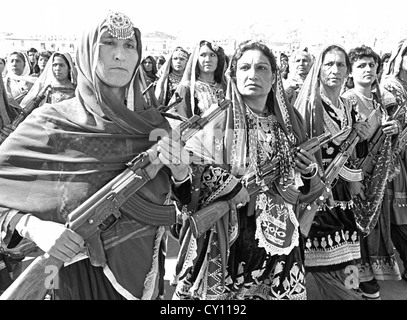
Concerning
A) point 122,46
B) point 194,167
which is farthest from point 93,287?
point 122,46

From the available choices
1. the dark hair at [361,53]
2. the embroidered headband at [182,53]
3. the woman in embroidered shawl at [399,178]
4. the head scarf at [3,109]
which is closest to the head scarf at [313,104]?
the dark hair at [361,53]

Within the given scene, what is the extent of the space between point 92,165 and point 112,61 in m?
0.42

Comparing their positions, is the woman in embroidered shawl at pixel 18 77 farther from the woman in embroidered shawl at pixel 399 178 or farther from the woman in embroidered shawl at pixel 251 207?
the woman in embroidered shawl at pixel 399 178

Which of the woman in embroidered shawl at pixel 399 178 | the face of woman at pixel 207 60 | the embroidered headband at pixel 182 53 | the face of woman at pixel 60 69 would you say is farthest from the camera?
the embroidered headband at pixel 182 53

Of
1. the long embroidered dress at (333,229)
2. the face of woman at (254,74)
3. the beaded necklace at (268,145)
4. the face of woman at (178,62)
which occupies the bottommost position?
the long embroidered dress at (333,229)

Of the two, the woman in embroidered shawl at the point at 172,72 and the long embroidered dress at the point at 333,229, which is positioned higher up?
the woman in embroidered shawl at the point at 172,72

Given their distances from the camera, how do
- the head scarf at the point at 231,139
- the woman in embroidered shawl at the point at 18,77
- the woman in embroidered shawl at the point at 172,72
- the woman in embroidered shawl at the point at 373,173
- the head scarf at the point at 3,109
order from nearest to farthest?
the head scarf at the point at 231,139
the woman in embroidered shawl at the point at 373,173
the head scarf at the point at 3,109
the woman in embroidered shawl at the point at 172,72
the woman in embroidered shawl at the point at 18,77

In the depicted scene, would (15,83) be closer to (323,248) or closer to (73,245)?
(323,248)

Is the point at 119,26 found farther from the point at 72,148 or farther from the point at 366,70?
the point at 366,70

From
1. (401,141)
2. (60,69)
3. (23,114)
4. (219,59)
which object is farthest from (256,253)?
(60,69)

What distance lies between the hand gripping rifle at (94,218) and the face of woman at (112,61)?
305 mm

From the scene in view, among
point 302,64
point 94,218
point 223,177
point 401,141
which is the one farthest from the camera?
point 302,64

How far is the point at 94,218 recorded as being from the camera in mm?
1628

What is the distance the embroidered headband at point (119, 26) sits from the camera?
1.73 meters
